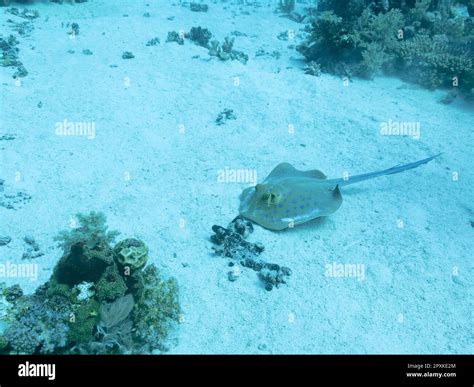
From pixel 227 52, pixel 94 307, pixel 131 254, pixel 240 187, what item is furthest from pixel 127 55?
pixel 94 307

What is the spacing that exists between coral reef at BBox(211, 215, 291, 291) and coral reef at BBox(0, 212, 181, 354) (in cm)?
103

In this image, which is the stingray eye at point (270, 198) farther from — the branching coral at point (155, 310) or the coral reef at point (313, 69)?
the coral reef at point (313, 69)

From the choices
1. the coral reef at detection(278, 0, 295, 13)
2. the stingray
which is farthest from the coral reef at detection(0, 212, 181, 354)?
the coral reef at detection(278, 0, 295, 13)

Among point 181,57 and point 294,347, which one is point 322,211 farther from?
point 181,57

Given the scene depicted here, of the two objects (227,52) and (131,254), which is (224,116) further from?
(131,254)

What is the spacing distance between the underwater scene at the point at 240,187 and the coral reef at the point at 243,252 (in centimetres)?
3

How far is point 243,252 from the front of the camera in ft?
19.5

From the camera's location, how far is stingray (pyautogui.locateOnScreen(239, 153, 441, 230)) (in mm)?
6215

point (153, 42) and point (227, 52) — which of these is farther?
point (153, 42)

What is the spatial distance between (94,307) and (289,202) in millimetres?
3436

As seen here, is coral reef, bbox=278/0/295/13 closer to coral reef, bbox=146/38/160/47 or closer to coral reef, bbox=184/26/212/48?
coral reef, bbox=184/26/212/48

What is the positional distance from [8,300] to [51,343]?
105 centimetres

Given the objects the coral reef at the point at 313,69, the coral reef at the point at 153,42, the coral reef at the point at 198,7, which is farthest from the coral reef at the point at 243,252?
the coral reef at the point at 198,7
